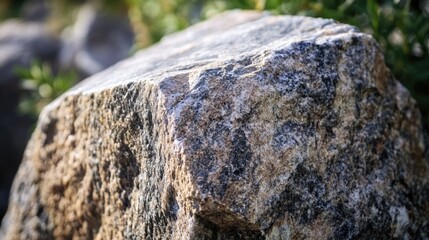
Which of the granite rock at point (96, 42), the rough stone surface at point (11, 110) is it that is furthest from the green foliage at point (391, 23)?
the rough stone surface at point (11, 110)

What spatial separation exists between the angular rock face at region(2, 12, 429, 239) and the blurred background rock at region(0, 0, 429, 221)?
2.02ft

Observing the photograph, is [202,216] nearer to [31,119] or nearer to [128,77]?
[128,77]

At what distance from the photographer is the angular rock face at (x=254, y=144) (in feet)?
6.47

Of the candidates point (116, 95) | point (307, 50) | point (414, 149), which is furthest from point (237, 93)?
point (414, 149)

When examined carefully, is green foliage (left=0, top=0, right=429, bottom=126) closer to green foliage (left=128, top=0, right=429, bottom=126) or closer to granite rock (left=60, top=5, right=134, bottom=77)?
green foliage (left=128, top=0, right=429, bottom=126)

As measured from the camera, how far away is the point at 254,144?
201 cm

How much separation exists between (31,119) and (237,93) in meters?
5.71

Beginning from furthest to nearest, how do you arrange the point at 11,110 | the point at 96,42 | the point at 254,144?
the point at 96,42, the point at 11,110, the point at 254,144

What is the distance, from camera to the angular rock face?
1972mm

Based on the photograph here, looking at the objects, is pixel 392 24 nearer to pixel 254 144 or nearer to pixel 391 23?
pixel 391 23

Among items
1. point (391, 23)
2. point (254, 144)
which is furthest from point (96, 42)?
point (254, 144)

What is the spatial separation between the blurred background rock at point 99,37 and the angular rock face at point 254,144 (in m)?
0.61

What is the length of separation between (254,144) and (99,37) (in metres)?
5.92

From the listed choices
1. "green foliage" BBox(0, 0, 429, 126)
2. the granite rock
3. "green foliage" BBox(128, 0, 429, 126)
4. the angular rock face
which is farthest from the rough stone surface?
the angular rock face
